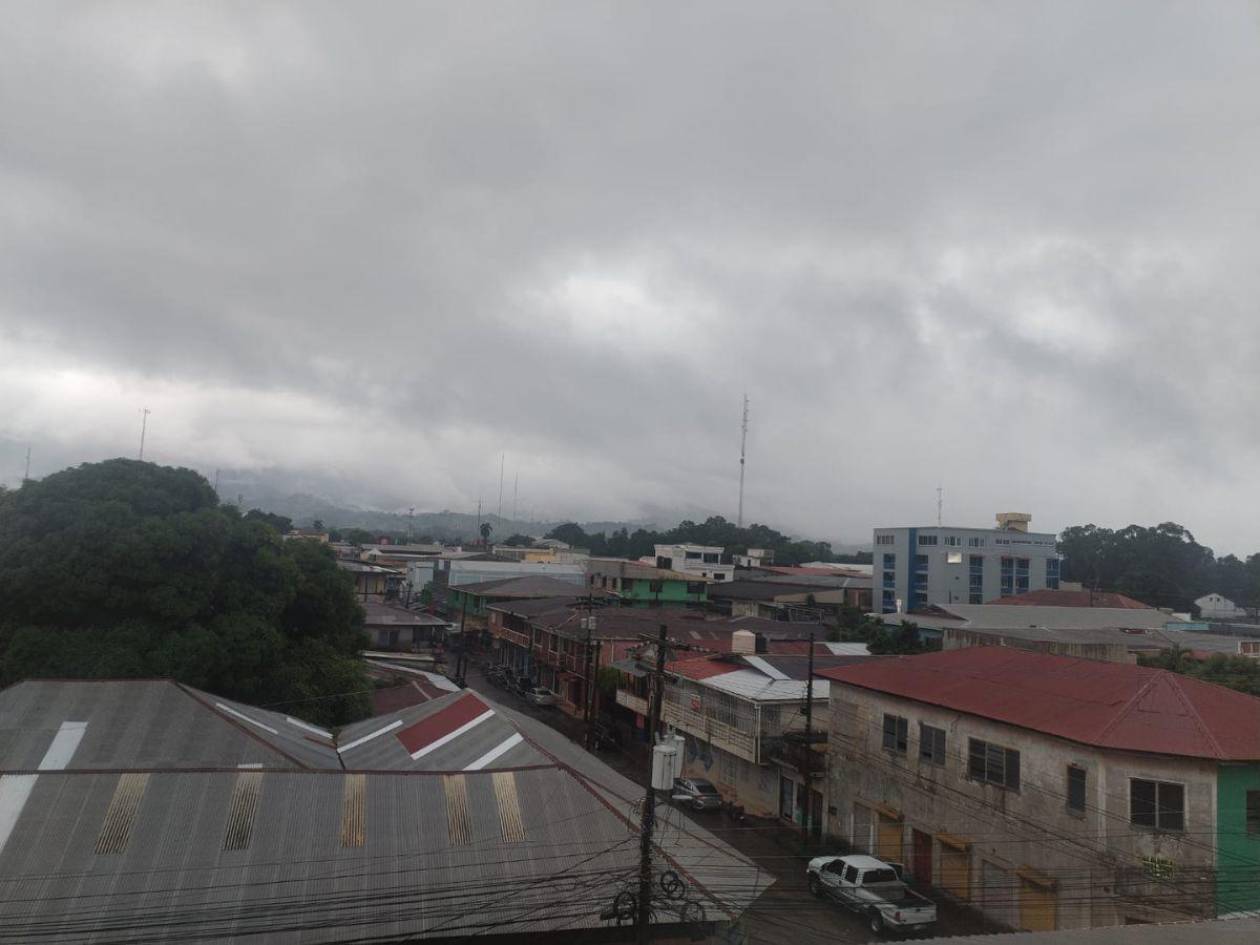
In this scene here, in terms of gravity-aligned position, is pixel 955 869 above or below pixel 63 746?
below

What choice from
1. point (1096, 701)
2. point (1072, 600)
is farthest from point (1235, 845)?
point (1072, 600)

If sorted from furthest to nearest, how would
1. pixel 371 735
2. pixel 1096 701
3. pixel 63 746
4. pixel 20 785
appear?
pixel 371 735, pixel 1096 701, pixel 63 746, pixel 20 785

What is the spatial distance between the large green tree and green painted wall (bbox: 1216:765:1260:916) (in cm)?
2600

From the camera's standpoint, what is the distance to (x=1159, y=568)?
89250 mm

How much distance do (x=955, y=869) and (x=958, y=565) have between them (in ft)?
176

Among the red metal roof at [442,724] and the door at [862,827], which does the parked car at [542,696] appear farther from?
the door at [862,827]

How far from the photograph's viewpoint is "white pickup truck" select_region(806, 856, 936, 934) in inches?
739

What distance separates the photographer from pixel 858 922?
19.7 meters

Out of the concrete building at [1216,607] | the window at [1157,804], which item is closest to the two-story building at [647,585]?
the window at [1157,804]

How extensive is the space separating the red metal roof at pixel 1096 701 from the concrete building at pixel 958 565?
156 feet

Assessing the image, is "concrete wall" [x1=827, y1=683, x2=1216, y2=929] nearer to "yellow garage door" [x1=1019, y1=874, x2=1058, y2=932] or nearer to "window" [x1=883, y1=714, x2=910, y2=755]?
"yellow garage door" [x1=1019, y1=874, x2=1058, y2=932]

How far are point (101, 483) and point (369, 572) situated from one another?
50.2 m

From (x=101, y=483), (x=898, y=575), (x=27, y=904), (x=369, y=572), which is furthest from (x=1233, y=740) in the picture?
(x=369, y=572)

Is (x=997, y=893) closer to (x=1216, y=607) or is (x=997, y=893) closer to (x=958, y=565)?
(x=958, y=565)
